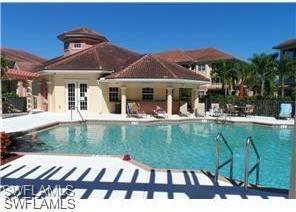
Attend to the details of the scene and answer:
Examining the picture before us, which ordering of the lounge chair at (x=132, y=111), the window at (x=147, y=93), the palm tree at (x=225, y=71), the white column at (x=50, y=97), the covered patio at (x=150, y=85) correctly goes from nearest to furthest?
the lounge chair at (x=132, y=111), the covered patio at (x=150, y=85), the window at (x=147, y=93), the white column at (x=50, y=97), the palm tree at (x=225, y=71)

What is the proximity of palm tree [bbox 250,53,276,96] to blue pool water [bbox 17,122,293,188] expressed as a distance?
62.3ft

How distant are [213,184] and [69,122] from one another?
46.7 ft

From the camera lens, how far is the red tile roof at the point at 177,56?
4505 cm

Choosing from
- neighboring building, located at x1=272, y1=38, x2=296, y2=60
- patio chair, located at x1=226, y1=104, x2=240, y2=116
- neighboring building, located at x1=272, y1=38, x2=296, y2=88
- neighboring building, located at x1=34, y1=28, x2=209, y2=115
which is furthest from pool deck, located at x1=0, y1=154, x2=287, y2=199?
neighboring building, located at x1=272, y1=38, x2=296, y2=60

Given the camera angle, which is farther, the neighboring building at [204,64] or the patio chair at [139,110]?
the neighboring building at [204,64]

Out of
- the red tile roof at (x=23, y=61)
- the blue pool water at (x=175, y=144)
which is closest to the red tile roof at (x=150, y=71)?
the blue pool water at (x=175, y=144)

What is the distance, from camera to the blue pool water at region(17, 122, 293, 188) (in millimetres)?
10297

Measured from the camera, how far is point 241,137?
1612 centimetres

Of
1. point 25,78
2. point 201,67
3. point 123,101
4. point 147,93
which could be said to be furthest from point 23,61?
point 123,101

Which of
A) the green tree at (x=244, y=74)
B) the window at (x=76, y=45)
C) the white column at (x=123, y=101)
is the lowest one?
the white column at (x=123, y=101)

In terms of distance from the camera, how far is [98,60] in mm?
26625

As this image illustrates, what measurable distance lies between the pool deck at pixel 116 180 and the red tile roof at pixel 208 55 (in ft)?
123

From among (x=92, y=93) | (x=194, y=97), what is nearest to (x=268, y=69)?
(x=194, y=97)

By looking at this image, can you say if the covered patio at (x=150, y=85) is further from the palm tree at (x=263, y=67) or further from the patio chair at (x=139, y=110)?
the palm tree at (x=263, y=67)
